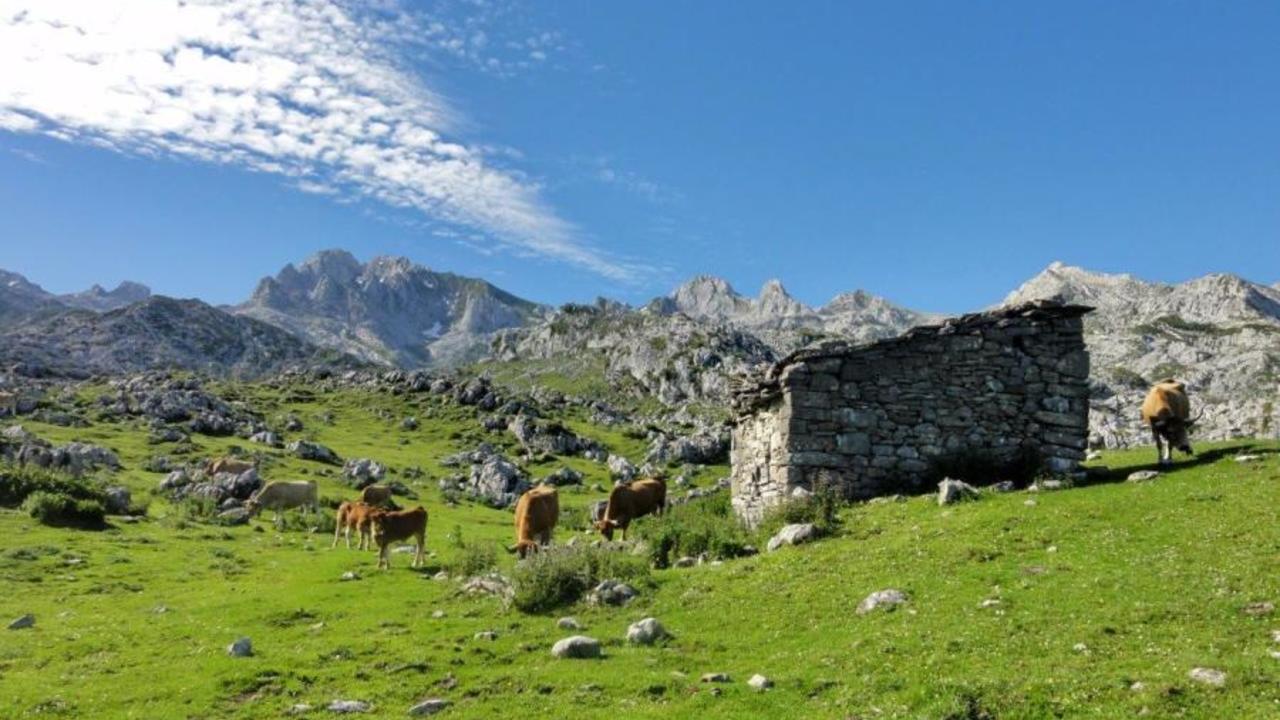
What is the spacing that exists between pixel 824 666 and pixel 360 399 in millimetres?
103253

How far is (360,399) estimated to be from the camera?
107938 millimetres

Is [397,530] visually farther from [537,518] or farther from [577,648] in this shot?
[577,648]

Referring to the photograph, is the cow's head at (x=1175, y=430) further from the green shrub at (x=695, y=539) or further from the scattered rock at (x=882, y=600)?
the scattered rock at (x=882, y=600)

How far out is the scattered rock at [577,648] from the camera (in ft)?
47.6

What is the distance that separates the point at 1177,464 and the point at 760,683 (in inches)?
666

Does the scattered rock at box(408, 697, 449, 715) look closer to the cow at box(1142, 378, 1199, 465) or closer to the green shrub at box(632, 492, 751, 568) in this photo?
the green shrub at box(632, 492, 751, 568)

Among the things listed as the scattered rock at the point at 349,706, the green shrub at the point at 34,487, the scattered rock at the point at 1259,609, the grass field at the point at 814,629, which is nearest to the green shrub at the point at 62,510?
the green shrub at the point at 34,487

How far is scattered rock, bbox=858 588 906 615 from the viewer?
14.8 metres

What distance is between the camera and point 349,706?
12.9m

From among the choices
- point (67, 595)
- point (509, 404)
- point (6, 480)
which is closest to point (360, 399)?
point (509, 404)

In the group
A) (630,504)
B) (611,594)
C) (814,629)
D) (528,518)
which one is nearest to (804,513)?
(611,594)

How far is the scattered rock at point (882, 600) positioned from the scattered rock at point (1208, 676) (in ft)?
16.5

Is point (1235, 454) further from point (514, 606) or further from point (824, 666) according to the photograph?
point (514, 606)

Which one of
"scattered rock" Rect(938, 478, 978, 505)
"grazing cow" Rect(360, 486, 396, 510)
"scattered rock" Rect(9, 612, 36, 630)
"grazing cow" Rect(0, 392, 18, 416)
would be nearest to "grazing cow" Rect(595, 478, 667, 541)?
"scattered rock" Rect(938, 478, 978, 505)
